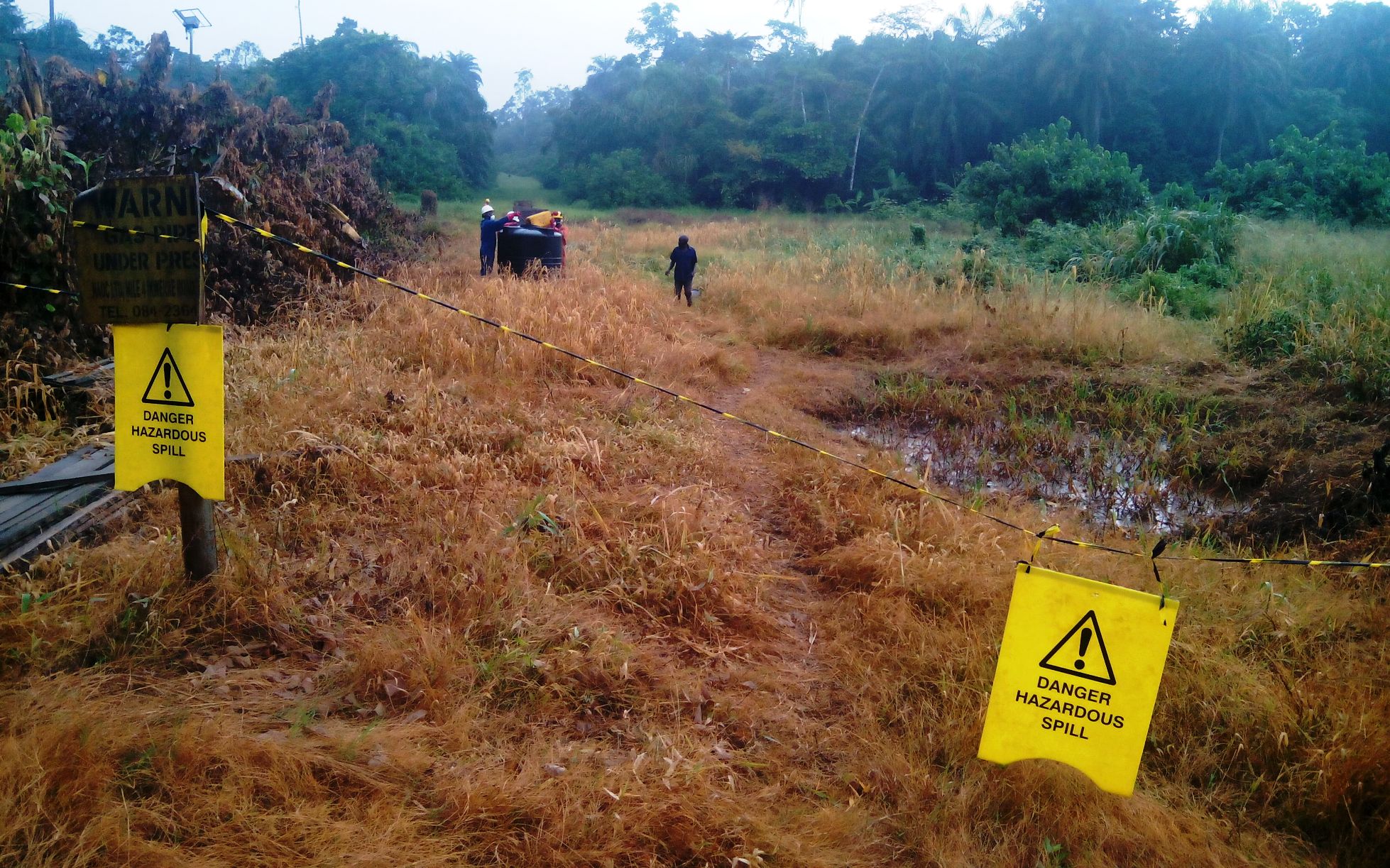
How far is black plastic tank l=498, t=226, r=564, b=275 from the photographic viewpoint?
12109 millimetres

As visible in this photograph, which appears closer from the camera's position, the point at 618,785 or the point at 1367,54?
the point at 618,785

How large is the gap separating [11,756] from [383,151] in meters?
18.4

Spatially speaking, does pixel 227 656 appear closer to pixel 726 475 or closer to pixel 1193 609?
pixel 726 475

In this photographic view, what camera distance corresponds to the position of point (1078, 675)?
2408 mm

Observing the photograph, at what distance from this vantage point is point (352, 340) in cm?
714

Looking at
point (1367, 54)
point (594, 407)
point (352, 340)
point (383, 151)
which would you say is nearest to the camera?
point (594, 407)

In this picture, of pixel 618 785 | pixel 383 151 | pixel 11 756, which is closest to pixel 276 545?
pixel 11 756

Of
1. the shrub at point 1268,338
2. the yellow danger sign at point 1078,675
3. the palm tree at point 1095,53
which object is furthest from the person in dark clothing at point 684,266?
the palm tree at point 1095,53

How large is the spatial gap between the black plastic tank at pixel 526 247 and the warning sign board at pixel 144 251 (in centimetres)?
899

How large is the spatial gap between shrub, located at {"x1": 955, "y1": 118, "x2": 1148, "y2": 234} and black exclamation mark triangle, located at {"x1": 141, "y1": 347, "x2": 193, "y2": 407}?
779 inches

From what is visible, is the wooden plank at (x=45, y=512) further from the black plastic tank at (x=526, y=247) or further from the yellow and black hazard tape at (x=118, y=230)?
the black plastic tank at (x=526, y=247)

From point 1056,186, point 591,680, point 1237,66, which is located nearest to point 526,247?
point 591,680

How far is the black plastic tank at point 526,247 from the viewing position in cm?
1211

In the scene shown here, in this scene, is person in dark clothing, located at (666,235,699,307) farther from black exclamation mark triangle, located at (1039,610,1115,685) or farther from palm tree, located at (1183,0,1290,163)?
palm tree, located at (1183,0,1290,163)
